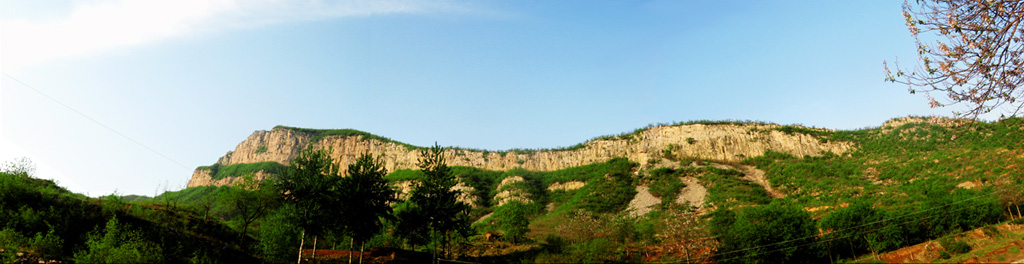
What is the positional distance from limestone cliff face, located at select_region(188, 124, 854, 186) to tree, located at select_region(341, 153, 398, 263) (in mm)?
75618

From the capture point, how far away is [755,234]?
44.0 meters

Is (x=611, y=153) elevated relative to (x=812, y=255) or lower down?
elevated

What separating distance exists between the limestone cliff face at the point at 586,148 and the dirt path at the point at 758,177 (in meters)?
6.07

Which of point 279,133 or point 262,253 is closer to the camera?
point 262,253

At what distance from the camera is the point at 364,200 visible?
125 ft

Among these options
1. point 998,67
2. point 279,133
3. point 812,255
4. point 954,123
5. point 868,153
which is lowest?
point 812,255

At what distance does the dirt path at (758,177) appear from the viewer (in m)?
82.0

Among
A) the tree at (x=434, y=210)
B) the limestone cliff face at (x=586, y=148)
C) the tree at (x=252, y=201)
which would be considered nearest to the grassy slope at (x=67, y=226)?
the tree at (x=252, y=201)

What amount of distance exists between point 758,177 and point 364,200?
259 ft

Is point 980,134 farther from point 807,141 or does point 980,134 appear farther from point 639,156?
point 639,156

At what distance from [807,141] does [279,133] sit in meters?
149

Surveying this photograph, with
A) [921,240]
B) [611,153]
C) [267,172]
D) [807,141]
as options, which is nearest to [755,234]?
[921,240]

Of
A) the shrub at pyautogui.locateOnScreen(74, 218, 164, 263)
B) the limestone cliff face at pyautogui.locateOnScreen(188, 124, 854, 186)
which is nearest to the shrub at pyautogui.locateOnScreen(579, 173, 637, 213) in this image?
the limestone cliff face at pyautogui.locateOnScreen(188, 124, 854, 186)

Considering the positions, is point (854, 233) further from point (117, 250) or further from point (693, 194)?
point (117, 250)
